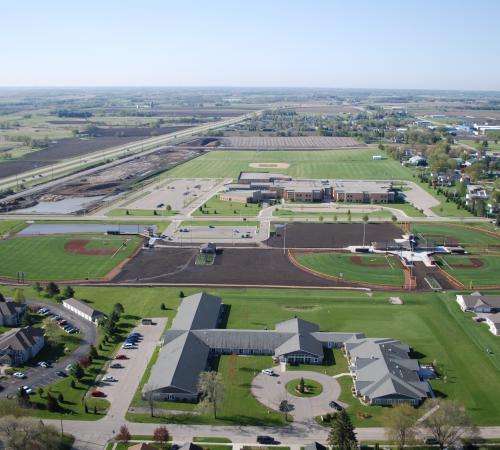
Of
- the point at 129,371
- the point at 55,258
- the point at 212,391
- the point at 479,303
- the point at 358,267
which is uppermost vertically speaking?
the point at 212,391

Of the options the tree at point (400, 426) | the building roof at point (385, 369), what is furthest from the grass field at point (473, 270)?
the tree at point (400, 426)

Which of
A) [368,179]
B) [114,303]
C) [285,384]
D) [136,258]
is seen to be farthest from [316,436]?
[368,179]

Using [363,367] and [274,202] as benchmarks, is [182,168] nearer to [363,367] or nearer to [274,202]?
[274,202]

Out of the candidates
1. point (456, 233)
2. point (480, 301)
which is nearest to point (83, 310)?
point (480, 301)

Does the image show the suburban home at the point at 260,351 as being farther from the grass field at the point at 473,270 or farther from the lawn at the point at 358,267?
the grass field at the point at 473,270

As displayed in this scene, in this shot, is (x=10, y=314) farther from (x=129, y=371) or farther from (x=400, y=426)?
(x=400, y=426)

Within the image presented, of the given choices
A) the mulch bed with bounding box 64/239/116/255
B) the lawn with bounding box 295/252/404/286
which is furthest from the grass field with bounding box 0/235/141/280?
the lawn with bounding box 295/252/404/286
